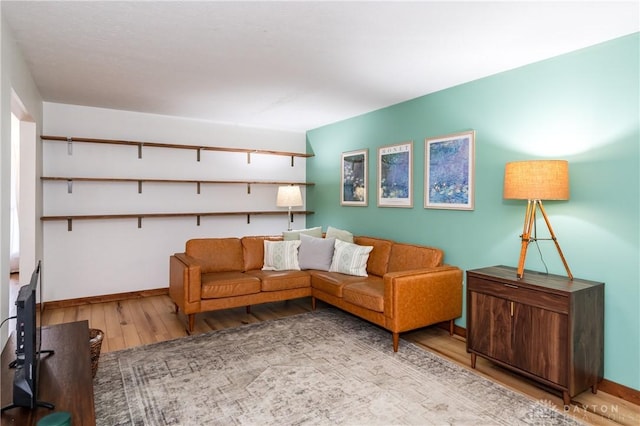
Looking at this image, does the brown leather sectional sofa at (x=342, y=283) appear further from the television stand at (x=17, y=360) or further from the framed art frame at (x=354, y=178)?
the television stand at (x=17, y=360)

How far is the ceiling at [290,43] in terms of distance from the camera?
2164mm

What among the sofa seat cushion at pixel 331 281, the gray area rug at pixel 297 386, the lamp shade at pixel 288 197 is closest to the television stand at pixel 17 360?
the gray area rug at pixel 297 386

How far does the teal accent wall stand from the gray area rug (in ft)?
3.11

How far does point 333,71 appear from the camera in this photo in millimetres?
3207

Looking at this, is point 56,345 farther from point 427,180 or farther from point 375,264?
point 427,180

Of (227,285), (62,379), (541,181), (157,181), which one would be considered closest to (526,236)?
(541,181)

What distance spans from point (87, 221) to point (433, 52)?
14.1 ft

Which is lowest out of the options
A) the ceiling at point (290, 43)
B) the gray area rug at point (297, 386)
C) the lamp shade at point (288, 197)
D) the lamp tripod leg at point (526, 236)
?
the gray area rug at point (297, 386)

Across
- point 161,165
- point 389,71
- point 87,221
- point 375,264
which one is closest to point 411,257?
point 375,264

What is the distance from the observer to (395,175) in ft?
14.3

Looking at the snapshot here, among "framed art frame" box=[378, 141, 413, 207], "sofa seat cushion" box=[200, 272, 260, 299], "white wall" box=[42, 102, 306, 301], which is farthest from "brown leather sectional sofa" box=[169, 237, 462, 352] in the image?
"white wall" box=[42, 102, 306, 301]

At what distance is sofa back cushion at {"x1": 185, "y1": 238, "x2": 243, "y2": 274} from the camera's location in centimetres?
425

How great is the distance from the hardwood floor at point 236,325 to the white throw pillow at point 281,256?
1.62 feet

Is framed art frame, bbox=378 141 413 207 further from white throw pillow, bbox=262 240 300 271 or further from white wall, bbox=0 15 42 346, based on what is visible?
white wall, bbox=0 15 42 346
